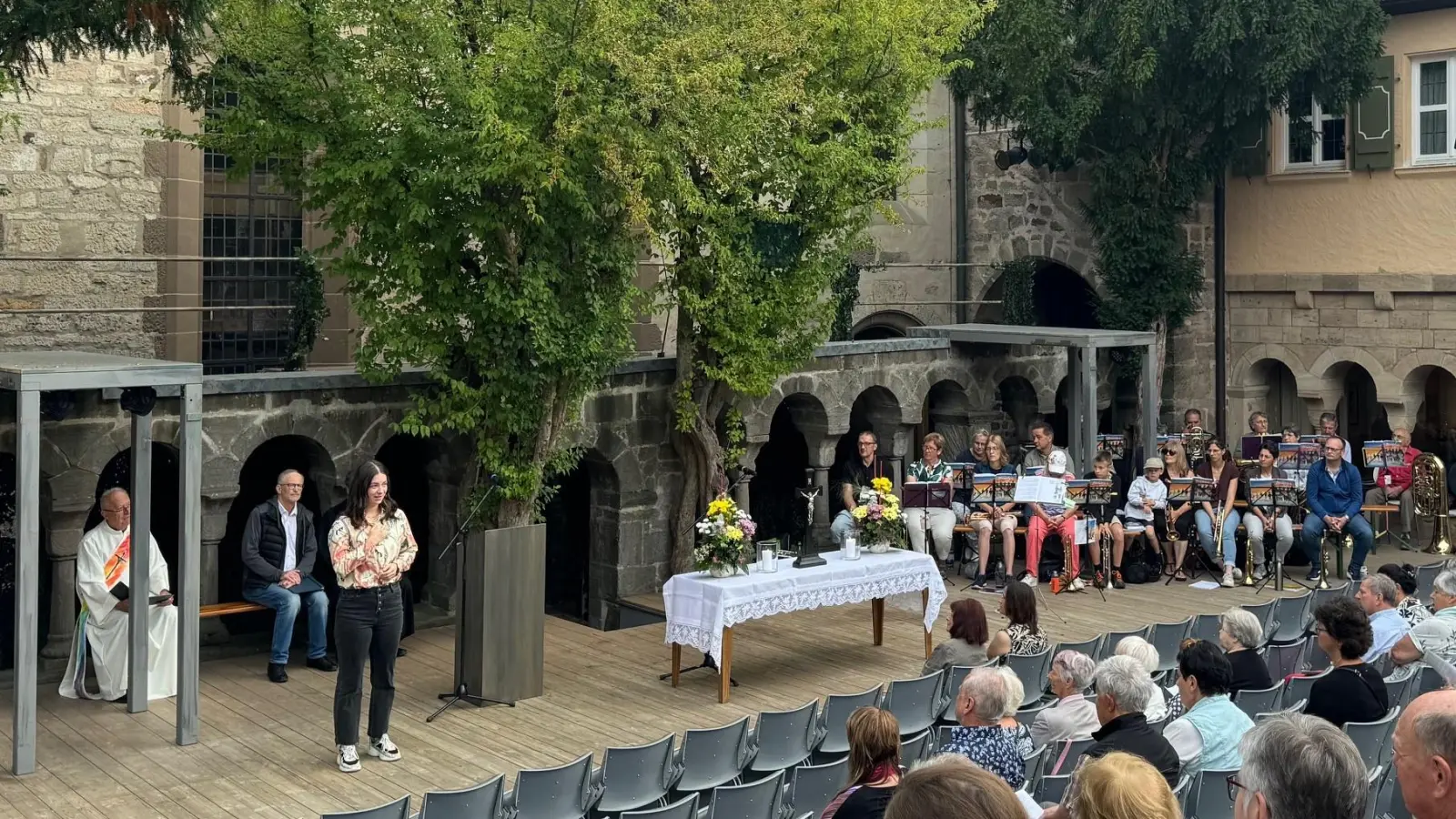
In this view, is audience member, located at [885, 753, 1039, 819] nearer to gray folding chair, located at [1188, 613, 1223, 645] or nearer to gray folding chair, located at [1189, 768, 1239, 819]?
gray folding chair, located at [1189, 768, 1239, 819]

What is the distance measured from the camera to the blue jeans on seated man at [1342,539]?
56.4 feet

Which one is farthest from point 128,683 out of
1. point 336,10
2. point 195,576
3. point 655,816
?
point 655,816

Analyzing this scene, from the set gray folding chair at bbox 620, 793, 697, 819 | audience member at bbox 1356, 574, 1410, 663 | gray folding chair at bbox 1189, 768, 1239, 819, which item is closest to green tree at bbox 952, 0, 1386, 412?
audience member at bbox 1356, 574, 1410, 663

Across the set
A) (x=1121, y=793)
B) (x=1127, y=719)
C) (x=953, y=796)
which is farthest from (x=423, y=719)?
(x=953, y=796)

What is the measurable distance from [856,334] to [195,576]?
1354 cm

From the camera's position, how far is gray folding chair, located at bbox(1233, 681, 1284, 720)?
30.9ft

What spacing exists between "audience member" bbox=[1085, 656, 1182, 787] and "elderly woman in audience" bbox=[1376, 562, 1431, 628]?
368cm

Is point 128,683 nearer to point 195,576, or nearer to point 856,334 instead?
point 195,576

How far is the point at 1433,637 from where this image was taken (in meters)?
9.78

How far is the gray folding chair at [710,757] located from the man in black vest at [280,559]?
4.78 meters

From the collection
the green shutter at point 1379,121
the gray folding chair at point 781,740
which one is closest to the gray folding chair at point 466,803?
the gray folding chair at point 781,740

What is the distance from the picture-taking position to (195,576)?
11406 millimetres

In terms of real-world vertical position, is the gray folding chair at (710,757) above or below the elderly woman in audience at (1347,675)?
below

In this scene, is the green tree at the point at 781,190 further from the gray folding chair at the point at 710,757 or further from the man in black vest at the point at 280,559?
the gray folding chair at the point at 710,757
